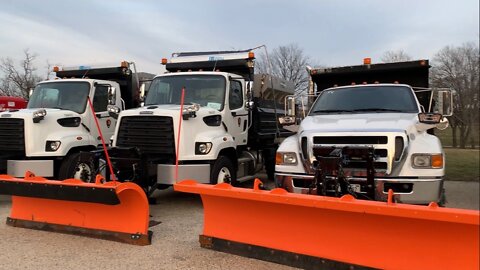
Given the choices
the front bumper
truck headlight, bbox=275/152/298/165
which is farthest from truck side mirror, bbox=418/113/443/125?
truck headlight, bbox=275/152/298/165

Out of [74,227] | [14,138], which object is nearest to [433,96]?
[74,227]

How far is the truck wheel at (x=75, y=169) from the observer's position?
330 inches

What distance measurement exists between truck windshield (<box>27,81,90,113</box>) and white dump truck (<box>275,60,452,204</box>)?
519 cm

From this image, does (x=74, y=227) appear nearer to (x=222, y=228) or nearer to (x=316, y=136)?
(x=222, y=228)

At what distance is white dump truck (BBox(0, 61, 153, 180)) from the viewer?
27.5ft

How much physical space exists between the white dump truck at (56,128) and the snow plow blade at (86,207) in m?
1.79

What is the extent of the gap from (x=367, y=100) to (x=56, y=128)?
6.01m

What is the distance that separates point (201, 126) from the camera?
7855mm

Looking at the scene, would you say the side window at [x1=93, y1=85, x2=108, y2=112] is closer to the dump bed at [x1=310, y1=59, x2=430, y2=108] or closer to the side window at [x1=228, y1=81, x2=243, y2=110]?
the side window at [x1=228, y1=81, x2=243, y2=110]

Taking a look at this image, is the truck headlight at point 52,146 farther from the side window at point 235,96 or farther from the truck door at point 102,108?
the side window at point 235,96

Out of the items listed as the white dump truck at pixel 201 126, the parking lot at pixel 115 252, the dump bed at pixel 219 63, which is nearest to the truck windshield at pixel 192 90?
the white dump truck at pixel 201 126

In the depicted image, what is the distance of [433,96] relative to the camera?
783 centimetres

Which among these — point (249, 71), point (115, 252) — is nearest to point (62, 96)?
point (249, 71)

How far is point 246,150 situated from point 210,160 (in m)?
2.41
